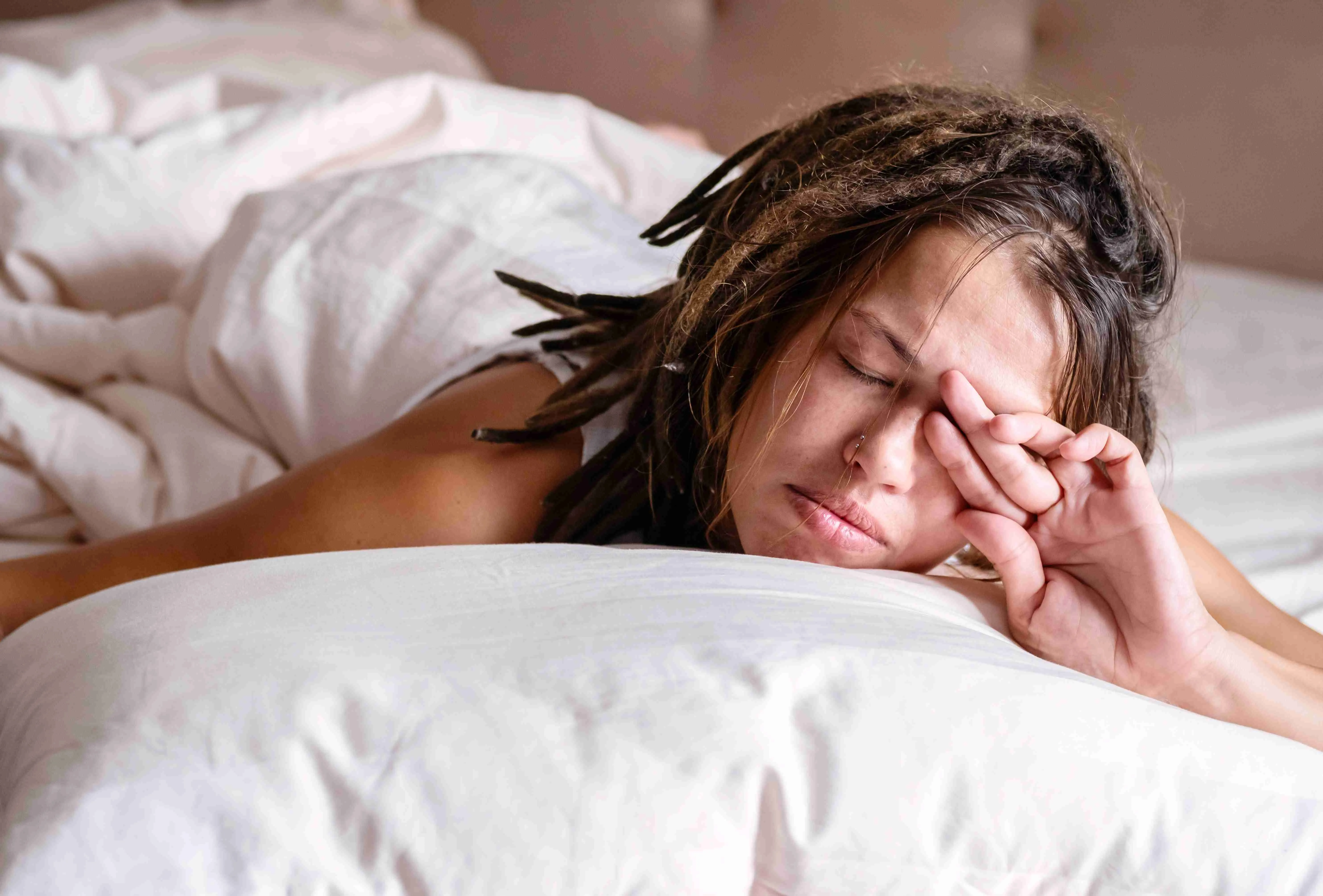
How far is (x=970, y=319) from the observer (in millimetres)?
586

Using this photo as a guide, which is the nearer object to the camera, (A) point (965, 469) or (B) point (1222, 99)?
(A) point (965, 469)

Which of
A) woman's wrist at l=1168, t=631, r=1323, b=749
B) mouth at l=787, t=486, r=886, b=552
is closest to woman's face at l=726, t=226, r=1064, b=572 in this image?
mouth at l=787, t=486, r=886, b=552

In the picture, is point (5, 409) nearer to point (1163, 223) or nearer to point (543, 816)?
point (543, 816)

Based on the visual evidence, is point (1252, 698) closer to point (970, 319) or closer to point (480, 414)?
point (970, 319)

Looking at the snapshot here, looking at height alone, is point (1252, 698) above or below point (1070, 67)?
below

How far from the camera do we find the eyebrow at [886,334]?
589 mm

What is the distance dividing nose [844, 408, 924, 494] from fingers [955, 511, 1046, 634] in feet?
0.14

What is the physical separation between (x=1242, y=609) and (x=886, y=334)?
1.03 ft

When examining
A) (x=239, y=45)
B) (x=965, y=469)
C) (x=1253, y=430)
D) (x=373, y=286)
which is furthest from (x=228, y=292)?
(x=1253, y=430)

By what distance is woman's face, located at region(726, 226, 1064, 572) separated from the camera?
0.58 metres

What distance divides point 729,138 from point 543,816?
5.23ft

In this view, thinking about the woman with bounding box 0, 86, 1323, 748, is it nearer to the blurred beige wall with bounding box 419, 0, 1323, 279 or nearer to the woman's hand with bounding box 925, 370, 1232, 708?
the woman's hand with bounding box 925, 370, 1232, 708

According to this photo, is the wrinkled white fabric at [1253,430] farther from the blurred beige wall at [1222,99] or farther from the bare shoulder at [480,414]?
the bare shoulder at [480,414]

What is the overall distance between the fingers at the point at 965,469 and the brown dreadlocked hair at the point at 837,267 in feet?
0.24
